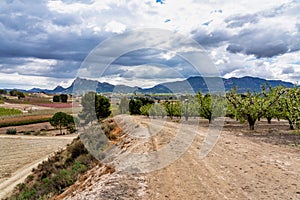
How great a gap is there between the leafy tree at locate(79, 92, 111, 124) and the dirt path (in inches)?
247

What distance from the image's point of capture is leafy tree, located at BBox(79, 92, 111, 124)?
46.3m

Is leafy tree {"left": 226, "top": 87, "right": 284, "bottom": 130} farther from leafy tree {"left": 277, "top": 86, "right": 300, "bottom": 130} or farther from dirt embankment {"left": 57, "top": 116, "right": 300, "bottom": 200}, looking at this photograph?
dirt embankment {"left": 57, "top": 116, "right": 300, "bottom": 200}

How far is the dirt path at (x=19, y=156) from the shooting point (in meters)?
Answer: 27.9

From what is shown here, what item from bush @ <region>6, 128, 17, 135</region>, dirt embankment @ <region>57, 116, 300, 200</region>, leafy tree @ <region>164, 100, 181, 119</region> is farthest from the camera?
bush @ <region>6, 128, 17, 135</region>

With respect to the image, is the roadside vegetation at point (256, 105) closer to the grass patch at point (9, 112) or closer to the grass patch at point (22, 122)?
the grass patch at point (22, 122)

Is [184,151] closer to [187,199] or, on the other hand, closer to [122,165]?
[122,165]

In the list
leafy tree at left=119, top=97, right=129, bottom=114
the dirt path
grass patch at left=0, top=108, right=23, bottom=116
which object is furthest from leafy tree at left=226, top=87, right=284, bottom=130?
grass patch at left=0, top=108, right=23, bottom=116

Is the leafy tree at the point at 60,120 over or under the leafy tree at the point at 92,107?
under

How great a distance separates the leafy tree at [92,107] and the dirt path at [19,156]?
6.28 metres

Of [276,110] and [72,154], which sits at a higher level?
[276,110]

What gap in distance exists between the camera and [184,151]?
14.8 m

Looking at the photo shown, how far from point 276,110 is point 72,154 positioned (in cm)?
2153

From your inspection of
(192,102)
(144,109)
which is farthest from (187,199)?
(144,109)

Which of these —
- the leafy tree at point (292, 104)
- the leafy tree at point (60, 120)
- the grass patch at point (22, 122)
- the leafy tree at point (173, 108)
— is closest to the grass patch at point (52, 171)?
the leafy tree at point (292, 104)
